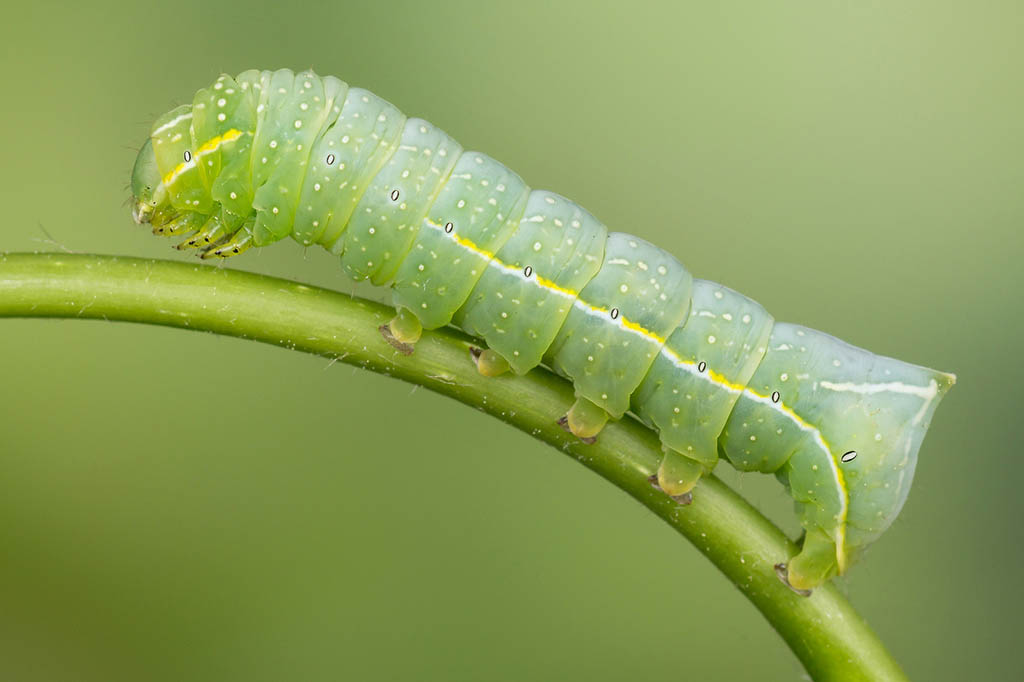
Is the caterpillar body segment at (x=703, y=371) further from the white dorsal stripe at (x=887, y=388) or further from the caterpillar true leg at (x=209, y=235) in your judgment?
the caterpillar true leg at (x=209, y=235)

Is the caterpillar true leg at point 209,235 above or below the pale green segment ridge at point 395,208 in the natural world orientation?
below

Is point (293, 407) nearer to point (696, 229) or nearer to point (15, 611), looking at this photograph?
point (15, 611)

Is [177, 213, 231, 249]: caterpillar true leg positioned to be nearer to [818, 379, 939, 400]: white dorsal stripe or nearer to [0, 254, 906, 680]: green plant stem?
[0, 254, 906, 680]: green plant stem

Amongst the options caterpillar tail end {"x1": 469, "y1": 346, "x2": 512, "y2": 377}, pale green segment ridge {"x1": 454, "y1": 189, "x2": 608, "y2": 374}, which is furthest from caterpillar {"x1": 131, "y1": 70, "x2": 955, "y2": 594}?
caterpillar tail end {"x1": 469, "y1": 346, "x2": 512, "y2": 377}

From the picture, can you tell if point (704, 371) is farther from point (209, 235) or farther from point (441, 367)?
point (209, 235)

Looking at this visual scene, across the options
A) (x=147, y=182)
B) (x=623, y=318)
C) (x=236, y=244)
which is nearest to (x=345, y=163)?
(x=236, y=244)

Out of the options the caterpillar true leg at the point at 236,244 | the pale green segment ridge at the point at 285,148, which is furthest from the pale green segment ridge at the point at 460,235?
the caterpillar true leg at the point at 236,244
